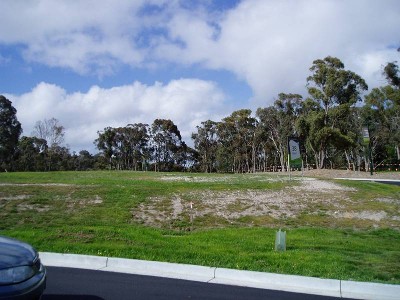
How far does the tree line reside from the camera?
56750mm

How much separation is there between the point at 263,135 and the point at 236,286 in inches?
2790

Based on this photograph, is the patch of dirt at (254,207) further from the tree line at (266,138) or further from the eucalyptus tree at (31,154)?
the eucalyptus tree at (31,154)

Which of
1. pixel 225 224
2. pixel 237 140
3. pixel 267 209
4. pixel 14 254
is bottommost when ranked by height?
pixel 225 224

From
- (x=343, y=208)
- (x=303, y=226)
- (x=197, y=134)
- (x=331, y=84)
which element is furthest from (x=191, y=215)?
(x=197, y=134)

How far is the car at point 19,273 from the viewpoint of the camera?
4.86 meters

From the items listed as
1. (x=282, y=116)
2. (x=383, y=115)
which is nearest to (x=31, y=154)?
(x=282, y=116)

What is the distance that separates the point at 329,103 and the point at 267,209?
43404mm

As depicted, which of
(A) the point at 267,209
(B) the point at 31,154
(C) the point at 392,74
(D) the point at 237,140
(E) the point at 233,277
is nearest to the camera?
(E) the point at 233,277

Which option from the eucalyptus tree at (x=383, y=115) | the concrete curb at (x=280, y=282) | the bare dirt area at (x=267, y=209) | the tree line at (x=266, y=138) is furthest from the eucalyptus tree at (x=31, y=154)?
the concrete curb at (x=280, y=282)

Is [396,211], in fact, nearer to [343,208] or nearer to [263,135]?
[343,208]

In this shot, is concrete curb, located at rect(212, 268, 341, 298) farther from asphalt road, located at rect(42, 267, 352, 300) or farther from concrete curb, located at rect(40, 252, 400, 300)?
asphalt road, located at rect(42, 267, 352, 300)

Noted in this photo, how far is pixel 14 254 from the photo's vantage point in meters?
5.31

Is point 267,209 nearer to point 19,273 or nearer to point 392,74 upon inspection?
point 19,273

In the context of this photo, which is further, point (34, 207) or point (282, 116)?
point (282, 116)
